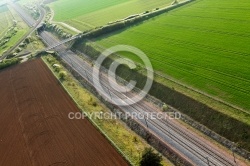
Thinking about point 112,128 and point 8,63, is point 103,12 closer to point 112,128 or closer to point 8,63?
point 8,63

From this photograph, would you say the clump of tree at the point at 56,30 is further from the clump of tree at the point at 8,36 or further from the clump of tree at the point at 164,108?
the clump of tree at the point at 164,108

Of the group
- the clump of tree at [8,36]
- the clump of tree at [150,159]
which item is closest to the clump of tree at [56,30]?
the clump of tree at [8,36]

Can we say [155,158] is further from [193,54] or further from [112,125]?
[193,54]

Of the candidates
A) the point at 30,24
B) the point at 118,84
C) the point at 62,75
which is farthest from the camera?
the point at 30,24

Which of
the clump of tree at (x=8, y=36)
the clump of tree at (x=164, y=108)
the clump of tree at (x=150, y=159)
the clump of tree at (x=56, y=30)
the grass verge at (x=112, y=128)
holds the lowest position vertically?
the clump of tree at (x=8, y=36)

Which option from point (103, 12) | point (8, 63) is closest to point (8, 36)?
point (103, 12)
